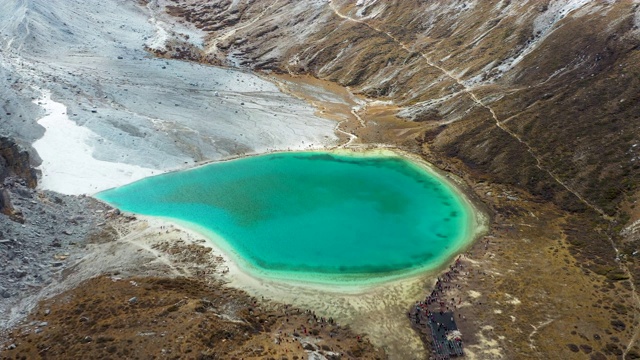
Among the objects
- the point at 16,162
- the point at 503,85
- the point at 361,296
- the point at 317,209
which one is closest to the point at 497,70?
the point at 503,85

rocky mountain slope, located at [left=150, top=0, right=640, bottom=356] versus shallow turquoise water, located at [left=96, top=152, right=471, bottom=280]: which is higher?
rocky mountain slope, located at [left=150, top=0, right=640, bottom=356]

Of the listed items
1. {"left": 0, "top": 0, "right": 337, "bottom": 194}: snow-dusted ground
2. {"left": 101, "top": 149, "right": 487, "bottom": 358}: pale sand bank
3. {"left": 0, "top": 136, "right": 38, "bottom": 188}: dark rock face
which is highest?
{"left": 0, "top": 0, "right": 337, "bottom": 194}: snow-dusted ground

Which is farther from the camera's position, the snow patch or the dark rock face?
the snow patch

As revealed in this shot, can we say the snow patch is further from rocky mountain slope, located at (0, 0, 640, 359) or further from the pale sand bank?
the pale sand bank

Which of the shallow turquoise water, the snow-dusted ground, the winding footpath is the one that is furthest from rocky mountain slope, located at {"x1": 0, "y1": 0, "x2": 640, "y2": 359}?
the shallow turquoise water

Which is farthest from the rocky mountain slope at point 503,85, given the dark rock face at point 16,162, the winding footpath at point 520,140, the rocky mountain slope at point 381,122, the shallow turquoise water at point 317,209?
the dark rock face at point 16,162

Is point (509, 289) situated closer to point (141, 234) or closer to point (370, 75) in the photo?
point (141, 234)
